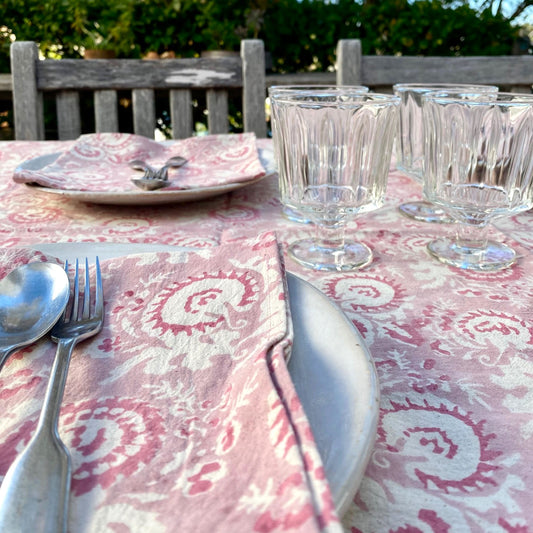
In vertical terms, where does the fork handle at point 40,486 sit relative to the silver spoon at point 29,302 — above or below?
below

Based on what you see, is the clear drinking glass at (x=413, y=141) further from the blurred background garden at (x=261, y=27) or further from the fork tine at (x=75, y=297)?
the blurred background garden at (x=261, y=27)

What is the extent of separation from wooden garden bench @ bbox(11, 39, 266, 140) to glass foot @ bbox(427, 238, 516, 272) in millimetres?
1030

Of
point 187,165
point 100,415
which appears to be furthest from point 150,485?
point 187,165

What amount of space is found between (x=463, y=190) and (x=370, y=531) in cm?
37

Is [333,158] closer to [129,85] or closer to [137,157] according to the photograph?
[137,157]

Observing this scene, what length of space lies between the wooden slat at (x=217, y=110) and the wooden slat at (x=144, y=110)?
5.8 inches

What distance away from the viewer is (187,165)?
86cm

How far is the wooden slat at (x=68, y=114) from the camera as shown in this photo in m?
1.46

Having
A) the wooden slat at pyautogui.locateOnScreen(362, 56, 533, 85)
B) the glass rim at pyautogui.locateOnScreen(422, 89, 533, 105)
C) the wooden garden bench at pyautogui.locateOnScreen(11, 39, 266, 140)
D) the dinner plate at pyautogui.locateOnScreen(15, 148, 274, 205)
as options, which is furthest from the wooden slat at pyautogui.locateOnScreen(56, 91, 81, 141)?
the glass rim at pyautogui.locateOnScreen(422, 89, 533, 105)

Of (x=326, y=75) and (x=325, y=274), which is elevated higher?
(x=326, y=75)

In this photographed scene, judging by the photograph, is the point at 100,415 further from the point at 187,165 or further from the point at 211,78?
the point at 211,78

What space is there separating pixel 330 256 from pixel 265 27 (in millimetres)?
2466

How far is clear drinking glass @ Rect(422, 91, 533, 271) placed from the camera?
49 centimetres

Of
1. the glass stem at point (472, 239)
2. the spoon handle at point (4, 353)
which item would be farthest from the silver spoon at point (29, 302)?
the glass stem at point (472, 239)
